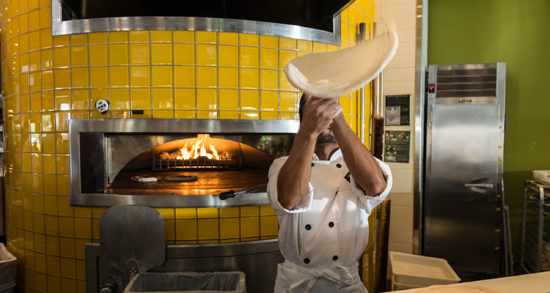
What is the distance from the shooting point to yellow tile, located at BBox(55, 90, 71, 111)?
1.97 metres

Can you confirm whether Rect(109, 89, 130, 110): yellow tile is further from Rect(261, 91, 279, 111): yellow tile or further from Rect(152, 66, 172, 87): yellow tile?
Rect(261, 91, 279, 111): yellow tile

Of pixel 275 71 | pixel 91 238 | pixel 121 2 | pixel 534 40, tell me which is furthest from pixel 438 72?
pixel 91 238

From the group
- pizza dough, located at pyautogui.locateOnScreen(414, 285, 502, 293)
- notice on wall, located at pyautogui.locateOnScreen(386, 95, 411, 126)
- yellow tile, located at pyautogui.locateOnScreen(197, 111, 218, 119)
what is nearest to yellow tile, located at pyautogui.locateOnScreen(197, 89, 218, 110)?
yellow tile, located at pyautogui.locateOnScreen(197, 111, 218, 119)

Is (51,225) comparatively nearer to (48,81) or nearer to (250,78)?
(48,81)

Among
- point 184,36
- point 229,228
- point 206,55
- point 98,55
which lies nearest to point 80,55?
point 98,55

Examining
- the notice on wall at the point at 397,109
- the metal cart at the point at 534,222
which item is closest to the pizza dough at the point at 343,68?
the notice on wall at the point at 397,109

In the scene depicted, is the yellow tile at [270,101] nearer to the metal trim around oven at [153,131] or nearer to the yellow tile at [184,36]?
the metal trim around oven at [153,131]

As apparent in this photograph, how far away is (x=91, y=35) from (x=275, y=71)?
126cm

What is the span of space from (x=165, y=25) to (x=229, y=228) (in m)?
1.42

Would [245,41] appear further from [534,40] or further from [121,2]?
[534,40]

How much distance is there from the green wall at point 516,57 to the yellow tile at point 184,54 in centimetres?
307

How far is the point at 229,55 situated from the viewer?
76.9 inches

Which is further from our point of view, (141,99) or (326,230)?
(141,99)

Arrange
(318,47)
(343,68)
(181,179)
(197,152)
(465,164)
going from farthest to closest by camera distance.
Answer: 1. (465,164)
2. (197,152)
3. (181,179)
4. (318,47)
5. (343,68)
